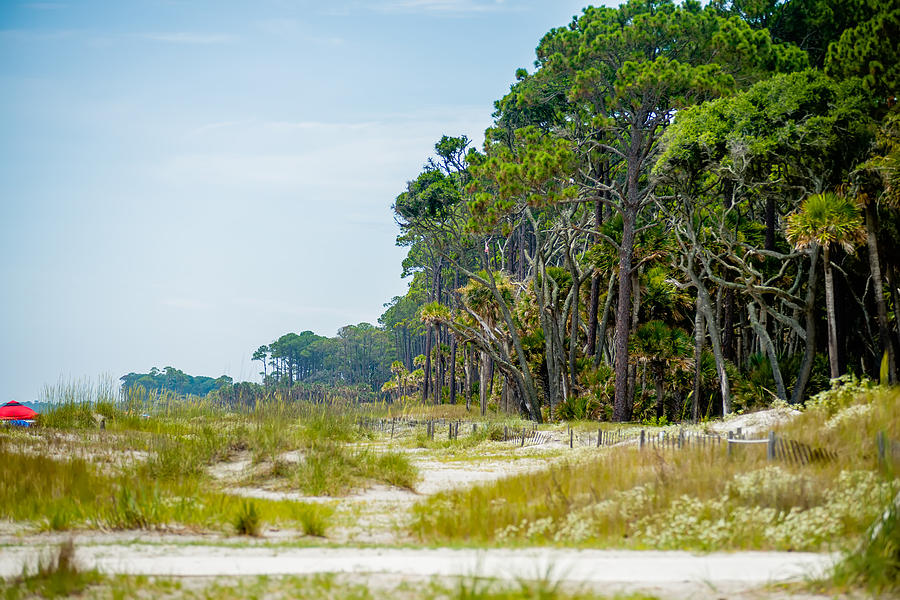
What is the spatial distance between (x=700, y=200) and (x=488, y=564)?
25.3m

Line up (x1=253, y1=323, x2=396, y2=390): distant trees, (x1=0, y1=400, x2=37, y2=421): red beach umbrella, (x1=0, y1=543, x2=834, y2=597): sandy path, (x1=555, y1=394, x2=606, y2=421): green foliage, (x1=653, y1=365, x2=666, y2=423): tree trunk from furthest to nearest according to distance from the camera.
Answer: (x1=253, y1=323, x2=396, y2=390): distant trees < (x1=555, y1=394, x2=606, y2=421): green foliage < (x1=653, y1=365, x2=666, y2=423): tree trunk < (x1=0, y1=400, x2=37, y2=421): red beach umbrella < (x1=0, y1=543, x2=834, y2=597): sandy path

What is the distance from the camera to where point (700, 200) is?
2859 cm

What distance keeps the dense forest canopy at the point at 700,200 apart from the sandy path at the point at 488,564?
14.3 metres

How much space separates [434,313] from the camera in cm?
3444

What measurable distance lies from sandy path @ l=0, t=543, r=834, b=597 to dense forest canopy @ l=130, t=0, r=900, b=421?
1426 cm

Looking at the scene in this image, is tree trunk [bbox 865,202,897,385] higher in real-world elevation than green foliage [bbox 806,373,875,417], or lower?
higher

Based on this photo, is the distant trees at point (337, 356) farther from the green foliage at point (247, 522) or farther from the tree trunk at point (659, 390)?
Answer: the green foliage at point (247, 522)

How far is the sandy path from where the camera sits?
5.26m

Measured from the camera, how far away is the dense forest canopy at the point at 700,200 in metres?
20.9

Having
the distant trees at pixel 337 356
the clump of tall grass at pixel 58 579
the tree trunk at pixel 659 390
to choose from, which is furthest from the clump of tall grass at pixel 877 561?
the distant trees at pixel 337 356

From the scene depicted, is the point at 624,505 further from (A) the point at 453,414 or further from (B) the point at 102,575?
(A) the point at 453,414

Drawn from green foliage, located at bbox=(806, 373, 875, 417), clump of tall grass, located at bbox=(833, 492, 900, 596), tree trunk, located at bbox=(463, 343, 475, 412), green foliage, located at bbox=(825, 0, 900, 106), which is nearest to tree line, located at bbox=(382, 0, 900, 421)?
green foliage, located at bbox=(825, 0, 900, 106)

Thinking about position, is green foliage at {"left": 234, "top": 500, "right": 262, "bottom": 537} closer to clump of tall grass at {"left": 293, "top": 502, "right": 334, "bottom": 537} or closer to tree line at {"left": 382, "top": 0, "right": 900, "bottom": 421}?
clump of tall grass at {"left": 293, "top": 502, "right": 334, "bottom": 537}

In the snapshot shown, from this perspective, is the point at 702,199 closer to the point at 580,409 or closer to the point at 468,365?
the point at 580,409
